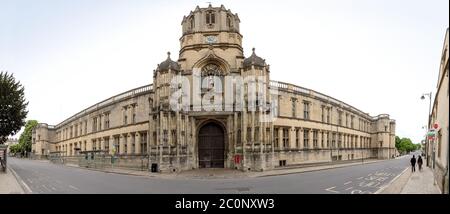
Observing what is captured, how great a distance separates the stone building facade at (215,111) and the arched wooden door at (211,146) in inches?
3.9

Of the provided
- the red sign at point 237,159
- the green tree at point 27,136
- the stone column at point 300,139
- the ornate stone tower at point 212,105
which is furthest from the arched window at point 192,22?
the green tree at point 27,136

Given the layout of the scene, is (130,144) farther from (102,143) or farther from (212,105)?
(212,105)

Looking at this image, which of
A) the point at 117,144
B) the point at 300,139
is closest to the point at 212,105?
the point at 300,139

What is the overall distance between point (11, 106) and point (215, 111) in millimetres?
19911

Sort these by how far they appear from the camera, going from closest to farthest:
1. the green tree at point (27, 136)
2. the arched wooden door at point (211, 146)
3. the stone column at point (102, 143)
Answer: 1. the arched wooden door at point (211, 146)
2. the stone column at point (102, 143)
3. the green tree at point (27, 136)

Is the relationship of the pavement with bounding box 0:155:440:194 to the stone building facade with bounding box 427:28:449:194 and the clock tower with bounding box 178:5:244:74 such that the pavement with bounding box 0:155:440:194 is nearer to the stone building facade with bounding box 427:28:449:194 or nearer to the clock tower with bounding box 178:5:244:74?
the stone building facade with bounding box 427:28:449:194

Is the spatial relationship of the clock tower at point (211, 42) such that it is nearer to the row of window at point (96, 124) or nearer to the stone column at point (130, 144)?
the row of window at point (96, 124)

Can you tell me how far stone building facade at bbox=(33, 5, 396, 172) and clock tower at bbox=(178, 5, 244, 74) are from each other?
0.33 feet

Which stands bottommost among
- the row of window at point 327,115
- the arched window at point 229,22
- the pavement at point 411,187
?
the pavement at point 411,187

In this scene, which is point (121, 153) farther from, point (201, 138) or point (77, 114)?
point (77, 114)

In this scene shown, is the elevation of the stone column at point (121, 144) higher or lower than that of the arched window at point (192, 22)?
lower

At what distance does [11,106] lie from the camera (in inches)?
1179

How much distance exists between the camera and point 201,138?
3058cm

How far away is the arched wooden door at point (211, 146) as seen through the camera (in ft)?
99.3
